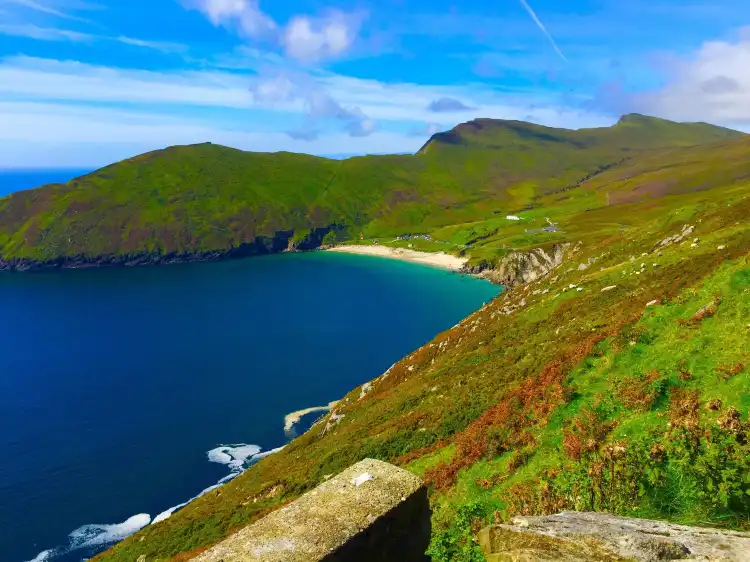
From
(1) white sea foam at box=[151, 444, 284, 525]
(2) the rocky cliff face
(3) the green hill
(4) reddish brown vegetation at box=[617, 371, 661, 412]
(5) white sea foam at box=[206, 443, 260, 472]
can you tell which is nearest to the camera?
(3) the green hill

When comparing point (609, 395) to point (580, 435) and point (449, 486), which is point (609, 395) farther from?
point (449, 486)

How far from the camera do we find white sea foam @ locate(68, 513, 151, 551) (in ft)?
181

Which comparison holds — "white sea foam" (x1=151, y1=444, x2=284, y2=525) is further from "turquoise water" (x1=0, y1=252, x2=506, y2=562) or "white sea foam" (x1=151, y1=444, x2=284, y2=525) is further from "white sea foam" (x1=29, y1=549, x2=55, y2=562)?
"white sea foam" (x1=29, y1=549, x2=55, y2=562)

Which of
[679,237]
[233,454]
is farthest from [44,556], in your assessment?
[679,237]

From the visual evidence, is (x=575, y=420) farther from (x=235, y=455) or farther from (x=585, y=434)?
(x=235, y=455)

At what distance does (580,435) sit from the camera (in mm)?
20797

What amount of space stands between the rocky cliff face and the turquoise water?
11.4 metres

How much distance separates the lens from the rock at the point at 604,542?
7.14 metres

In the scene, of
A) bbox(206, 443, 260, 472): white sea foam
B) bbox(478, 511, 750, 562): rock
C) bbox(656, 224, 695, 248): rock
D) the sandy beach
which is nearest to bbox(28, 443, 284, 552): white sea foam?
bbox(206, 443, 260, 472): white sea foam

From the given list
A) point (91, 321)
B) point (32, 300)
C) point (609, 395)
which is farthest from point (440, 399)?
point (32, 300)

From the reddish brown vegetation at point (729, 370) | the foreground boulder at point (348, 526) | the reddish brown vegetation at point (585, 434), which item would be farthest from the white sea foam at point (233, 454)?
the foreground boulder at point (348, 526)

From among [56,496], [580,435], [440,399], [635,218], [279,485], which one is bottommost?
[56,496]

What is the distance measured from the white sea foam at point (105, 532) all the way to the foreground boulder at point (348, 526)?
59718mm

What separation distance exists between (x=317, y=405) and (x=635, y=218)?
543 ft
